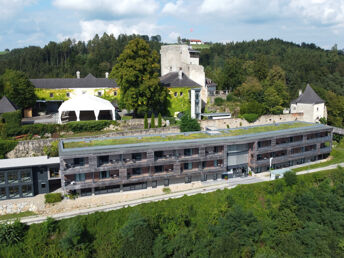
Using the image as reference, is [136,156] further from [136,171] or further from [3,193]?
[3,193]

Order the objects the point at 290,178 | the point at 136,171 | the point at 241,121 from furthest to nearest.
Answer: the point at 241,121
the point at 290,178
the point at 136,171

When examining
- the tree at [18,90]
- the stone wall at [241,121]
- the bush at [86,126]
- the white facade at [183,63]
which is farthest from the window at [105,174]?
the white facade at [183,63]

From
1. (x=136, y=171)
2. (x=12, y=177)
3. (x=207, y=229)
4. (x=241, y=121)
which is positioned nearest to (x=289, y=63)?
(x=241, y=121)

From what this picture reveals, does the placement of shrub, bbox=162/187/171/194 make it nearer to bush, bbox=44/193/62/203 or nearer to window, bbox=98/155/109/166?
window, bbox=98/155/109/166

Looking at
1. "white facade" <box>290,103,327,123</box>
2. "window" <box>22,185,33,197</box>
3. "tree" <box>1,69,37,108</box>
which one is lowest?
"window" <box>22,185,33,197</box>

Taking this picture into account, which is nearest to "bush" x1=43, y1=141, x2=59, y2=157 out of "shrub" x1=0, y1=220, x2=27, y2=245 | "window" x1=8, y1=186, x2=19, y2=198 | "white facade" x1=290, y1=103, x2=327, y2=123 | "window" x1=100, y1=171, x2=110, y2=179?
"window" x1=8, y1=186, x2=19, y2=198

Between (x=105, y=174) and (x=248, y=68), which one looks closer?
(x=105, y=174)

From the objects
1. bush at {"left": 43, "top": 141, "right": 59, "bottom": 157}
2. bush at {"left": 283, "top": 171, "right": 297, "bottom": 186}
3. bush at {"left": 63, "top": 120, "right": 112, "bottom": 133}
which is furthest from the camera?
bush at {"left": 63, "top": 120, "right": 112, "bottom": 133}
